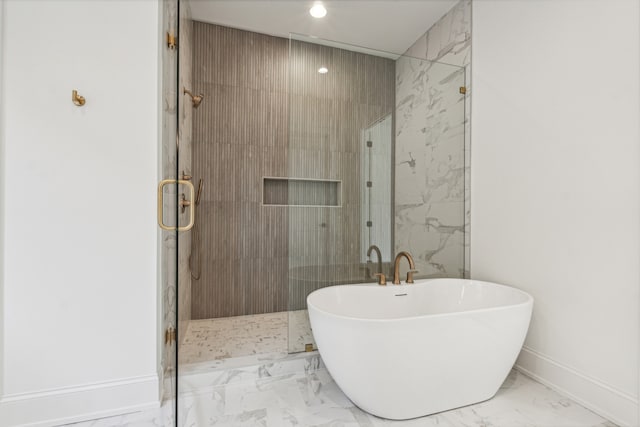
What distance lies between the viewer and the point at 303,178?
208 cm

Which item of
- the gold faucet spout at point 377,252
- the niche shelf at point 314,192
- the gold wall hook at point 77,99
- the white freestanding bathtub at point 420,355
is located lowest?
the white freestanding bathtub at point 420,355

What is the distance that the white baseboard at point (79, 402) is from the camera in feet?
4.70

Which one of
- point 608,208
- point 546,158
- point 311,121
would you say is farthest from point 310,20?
point 608,208

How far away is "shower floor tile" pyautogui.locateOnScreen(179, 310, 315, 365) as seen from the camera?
2.08 m

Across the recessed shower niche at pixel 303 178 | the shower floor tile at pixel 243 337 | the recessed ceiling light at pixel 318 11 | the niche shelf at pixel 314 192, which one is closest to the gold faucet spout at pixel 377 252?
the recessed shower niche at pixel 303 178

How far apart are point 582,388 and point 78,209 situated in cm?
279

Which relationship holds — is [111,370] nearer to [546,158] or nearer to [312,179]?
[312,179]

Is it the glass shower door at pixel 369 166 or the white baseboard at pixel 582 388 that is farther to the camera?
the glass shower door at pixel 369 166

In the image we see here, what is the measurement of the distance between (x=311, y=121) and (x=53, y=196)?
58.7 inches

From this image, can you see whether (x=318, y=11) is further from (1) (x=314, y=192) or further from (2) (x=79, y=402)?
(2) (x=79, y=402)

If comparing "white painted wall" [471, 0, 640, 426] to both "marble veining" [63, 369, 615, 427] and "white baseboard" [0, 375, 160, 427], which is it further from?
"white baseboard" [0, 375, 160, 427]

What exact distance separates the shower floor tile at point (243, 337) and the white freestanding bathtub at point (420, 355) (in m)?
0.52

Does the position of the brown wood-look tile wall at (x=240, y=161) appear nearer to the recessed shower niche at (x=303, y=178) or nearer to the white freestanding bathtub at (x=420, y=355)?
the recessed shower niche at (x=303, y=178)

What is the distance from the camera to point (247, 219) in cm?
293
